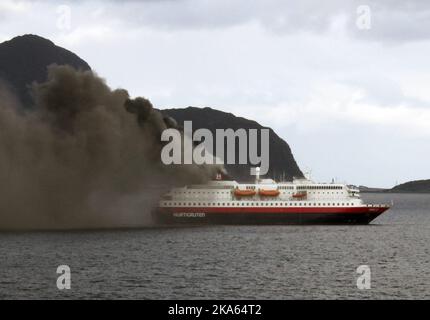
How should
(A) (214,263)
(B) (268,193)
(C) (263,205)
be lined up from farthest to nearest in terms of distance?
(B) (268,193) < (C) (263,205) < (A) (214,263)

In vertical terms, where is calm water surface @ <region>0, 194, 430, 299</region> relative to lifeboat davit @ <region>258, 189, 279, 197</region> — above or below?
below

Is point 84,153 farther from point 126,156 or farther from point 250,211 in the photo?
point 250,211

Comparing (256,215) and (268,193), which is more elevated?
(268,193)

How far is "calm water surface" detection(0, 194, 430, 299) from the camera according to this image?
51.2m

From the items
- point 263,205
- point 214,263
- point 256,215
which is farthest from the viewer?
point 263,205

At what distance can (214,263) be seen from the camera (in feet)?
212

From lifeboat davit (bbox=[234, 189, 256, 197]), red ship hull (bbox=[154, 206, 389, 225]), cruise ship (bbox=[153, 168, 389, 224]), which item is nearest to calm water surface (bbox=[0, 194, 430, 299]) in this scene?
red ship hull (bbox=[154, 206, 389, 225])

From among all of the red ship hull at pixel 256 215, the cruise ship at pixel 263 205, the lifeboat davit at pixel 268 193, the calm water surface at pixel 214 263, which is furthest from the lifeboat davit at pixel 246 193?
the calm water surface at pixel 214 263

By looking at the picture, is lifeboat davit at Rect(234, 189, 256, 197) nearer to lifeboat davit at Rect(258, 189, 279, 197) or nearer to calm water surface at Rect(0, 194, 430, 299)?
lifeboat davit at Rect(258, 189, 279, 197)

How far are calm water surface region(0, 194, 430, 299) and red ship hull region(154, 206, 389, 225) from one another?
7803mm

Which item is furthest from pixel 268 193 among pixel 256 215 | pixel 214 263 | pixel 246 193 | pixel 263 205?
pixel 214 263

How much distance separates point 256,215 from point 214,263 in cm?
4000

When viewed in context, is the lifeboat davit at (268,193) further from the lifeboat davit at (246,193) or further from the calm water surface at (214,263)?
the calm water surface at (214,263)

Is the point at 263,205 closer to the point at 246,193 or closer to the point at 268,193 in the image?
the point at 268,193
